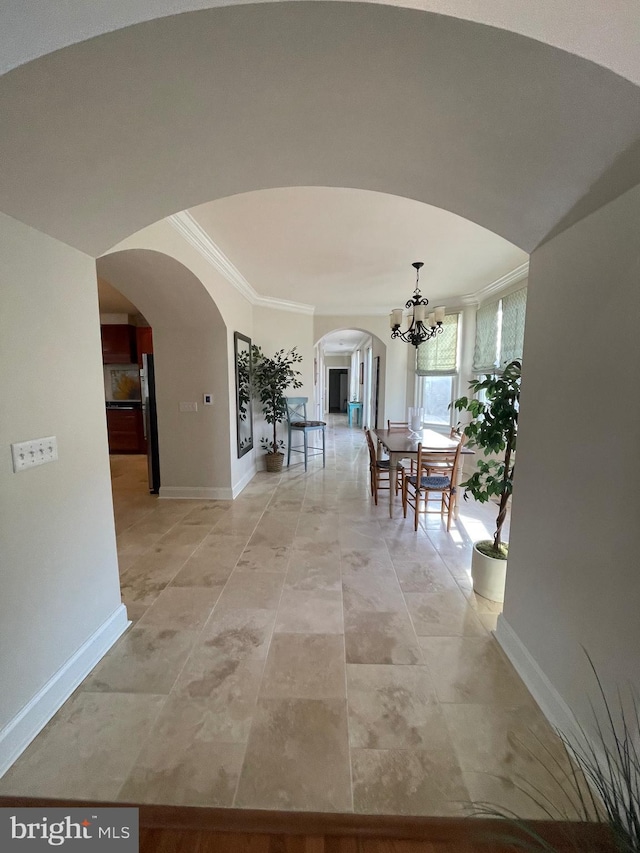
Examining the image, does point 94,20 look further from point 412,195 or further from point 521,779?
point 521,779

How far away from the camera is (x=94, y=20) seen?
802 mm

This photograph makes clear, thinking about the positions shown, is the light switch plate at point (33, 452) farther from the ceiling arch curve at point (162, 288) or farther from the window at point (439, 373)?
the window at point (439, 373)

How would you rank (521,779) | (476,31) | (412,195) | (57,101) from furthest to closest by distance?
(412,195)
(521,779)
(57,101)
(476,31)

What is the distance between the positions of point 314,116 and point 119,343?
19.4 feet

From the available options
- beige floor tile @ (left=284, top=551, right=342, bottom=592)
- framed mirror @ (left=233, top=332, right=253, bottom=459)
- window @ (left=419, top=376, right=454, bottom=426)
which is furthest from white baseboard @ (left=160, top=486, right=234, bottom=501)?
window @ (left=419, top=376, right=454, bottom=426)

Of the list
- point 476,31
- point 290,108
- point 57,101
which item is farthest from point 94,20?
point 476,31

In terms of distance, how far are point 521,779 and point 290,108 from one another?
2402mm

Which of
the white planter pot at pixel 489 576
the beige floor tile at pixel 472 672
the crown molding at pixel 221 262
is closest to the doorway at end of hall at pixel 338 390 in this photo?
the crown molding at pixel 221 262

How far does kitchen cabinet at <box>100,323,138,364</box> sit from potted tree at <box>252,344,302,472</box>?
2.45m

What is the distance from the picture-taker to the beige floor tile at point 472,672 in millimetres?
1507

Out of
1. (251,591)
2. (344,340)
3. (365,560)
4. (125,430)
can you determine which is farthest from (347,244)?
(344,340)

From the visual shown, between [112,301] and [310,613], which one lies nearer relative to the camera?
[310,613]
